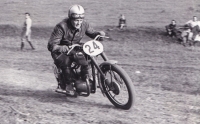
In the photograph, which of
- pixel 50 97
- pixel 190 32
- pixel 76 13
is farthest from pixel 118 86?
pixel 190 32

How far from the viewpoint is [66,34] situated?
19.5 ft

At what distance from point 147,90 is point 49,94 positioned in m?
2.11

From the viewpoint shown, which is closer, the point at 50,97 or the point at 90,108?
the point at 90,108

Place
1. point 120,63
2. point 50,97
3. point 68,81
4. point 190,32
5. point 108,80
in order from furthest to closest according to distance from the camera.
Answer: point 190,32 < point 120,63 < point 50,97 < point 68,81 < point 108,80

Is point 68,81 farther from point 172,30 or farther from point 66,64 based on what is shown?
point 172,30

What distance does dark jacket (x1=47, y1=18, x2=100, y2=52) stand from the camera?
19.1 feet

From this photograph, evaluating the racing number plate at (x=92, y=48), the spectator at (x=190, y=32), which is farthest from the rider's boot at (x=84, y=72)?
the spectator at (x=190, y=32)

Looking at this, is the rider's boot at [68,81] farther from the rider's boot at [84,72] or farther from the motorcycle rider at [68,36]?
the rider's boot at [84,72]

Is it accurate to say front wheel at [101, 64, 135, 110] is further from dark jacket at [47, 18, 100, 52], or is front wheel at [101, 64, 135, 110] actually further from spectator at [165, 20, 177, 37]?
spectator at [165, 20, 177, 37]

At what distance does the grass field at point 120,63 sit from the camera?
5.45 metres

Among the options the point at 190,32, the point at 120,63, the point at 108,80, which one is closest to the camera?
the point at 108,80

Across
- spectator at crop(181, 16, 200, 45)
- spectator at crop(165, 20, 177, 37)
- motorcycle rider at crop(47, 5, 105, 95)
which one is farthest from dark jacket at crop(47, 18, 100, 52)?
spectator at crop(165, 20, 177, 37)

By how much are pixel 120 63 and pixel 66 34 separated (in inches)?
261

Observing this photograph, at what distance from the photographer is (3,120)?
5.03 metres
